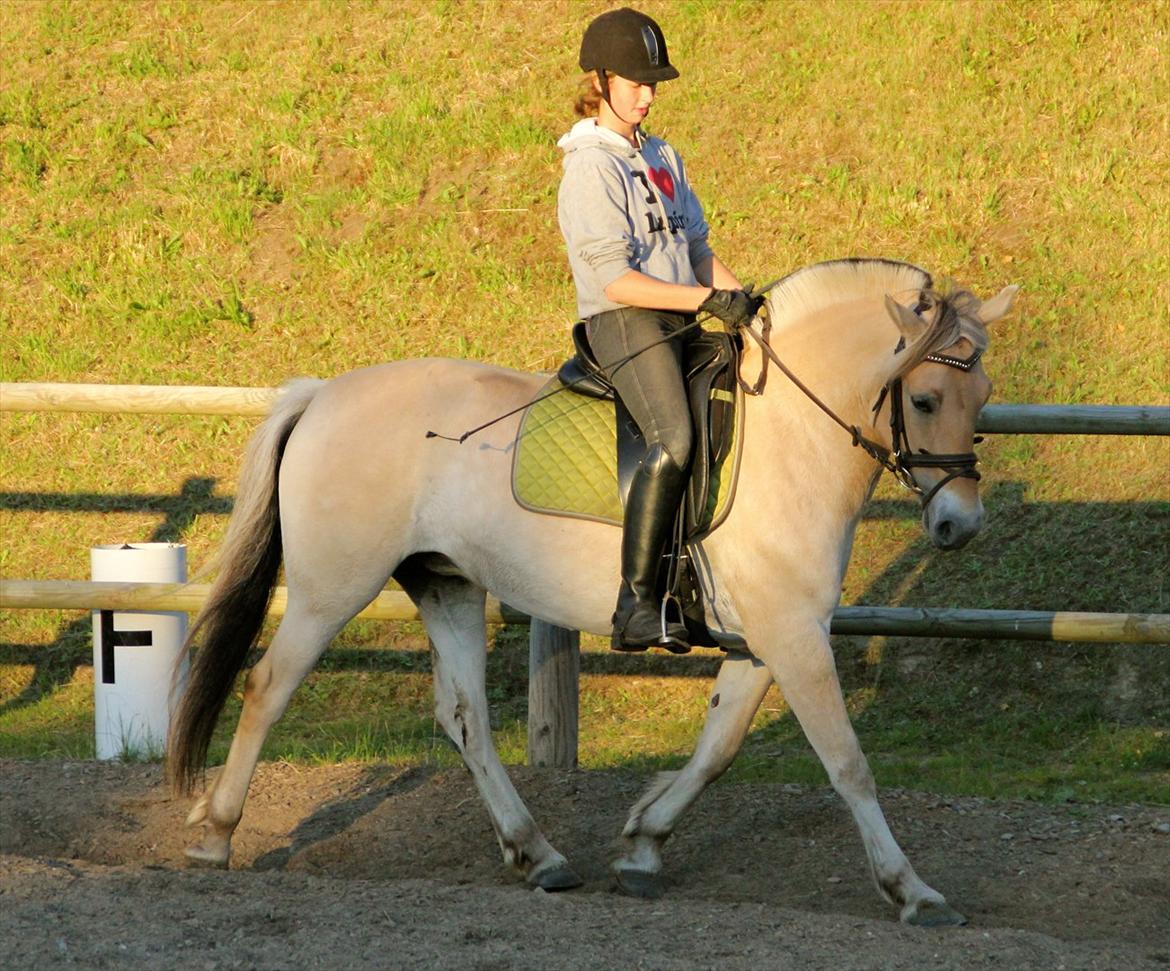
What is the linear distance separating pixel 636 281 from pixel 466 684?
5.45 ft

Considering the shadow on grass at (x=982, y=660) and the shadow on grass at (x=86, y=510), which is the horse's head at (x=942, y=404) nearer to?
the shadow on grass at (x=982, y=660)

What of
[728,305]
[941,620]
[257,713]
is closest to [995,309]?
[728,305]

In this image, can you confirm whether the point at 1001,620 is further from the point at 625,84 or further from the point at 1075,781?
the point at 625,84

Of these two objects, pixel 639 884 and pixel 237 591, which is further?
pixel 237 591

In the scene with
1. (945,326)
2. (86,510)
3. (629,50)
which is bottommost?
(86,510)

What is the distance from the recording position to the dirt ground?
3.91m

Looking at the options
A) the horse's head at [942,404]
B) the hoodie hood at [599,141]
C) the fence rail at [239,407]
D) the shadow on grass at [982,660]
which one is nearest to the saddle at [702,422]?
the horse's head at [942,404]

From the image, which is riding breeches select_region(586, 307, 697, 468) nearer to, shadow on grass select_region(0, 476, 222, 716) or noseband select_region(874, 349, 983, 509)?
noseband select_region(874, 349, 983, 509)

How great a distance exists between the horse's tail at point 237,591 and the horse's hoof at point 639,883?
5.07ft

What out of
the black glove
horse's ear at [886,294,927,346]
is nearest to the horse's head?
horse's ear at [886,294,927,346]

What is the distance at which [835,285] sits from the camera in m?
4.67

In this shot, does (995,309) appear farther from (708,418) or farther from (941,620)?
(941,620)

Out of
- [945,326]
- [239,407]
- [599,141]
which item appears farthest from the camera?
[239,407]

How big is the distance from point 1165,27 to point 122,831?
32.9 feet
